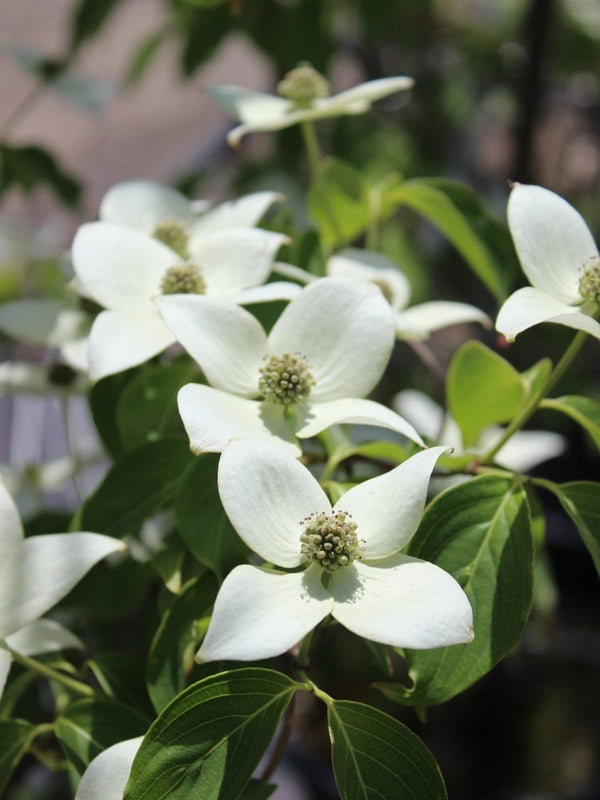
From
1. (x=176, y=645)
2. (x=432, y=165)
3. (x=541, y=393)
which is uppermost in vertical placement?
(x=541, y=393)

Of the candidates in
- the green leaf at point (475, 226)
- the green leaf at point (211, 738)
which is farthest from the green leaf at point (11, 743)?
the green leaf at point (475, 226)

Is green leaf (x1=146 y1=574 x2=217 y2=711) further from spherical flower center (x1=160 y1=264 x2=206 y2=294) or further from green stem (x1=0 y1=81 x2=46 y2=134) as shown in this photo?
green stem (x1=0 y1=81 x2=46 y2=134)

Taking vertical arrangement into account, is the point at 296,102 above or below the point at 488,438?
above

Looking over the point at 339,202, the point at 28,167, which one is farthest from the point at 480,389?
the point at 28,167

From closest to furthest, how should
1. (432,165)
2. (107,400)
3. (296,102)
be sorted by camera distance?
1. (107,400)
2. (296,102)
3. (432,165)

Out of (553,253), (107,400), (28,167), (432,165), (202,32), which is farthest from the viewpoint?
(432,165)

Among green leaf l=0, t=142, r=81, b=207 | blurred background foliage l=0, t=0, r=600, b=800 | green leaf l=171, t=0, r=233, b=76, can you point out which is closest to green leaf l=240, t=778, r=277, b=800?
blurred background foliage l=0, t=0, r=600, b=800

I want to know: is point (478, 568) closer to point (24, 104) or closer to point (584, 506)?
point (584, 506)

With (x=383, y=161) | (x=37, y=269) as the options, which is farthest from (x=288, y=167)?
(x=37, y=269)

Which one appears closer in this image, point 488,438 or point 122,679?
point 122,679
